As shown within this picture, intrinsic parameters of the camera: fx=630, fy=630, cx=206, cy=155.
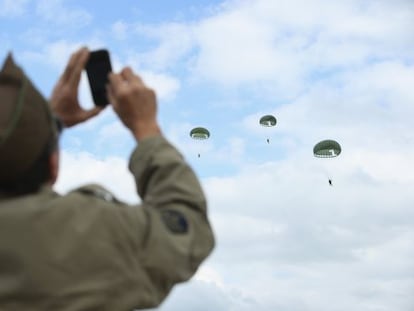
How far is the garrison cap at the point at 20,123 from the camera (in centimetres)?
277

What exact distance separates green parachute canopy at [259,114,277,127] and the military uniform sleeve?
6437 centimetres

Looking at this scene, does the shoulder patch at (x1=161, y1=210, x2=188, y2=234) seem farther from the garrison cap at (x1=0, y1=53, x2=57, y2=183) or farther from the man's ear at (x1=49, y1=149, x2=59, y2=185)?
the garrison cap at (x1=0, y1=53, x2=57, y2=183)

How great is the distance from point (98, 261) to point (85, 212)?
225 millimetres

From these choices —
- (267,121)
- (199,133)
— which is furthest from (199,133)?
(267,121)

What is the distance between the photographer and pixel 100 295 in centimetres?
281

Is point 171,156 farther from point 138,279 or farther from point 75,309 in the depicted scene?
point 75,309

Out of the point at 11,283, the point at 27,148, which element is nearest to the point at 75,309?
the point at 11,283

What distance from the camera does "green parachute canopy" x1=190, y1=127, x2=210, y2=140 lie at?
65644 mm

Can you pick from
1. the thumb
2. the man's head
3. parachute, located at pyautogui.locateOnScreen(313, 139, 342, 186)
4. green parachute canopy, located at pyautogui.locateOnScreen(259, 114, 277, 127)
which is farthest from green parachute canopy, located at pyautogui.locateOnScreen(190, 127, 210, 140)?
the man's head

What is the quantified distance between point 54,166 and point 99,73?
0.92m

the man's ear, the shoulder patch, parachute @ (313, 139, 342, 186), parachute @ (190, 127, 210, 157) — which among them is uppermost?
parachute @ (190, 127, 210, 157)

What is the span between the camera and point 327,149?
5969cm

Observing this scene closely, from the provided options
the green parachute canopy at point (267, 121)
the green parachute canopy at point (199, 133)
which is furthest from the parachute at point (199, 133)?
the green parachute canopy at point (267, 121)

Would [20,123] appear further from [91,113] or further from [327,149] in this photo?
[327,149]
